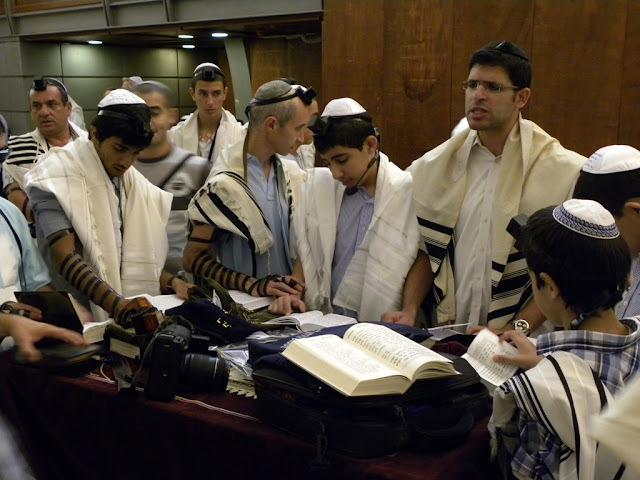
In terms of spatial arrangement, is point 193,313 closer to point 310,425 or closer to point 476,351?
point 310,425

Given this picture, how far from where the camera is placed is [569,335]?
158cm

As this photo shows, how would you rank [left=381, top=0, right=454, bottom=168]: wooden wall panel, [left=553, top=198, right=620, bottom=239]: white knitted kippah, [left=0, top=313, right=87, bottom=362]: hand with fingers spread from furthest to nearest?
[left=381, top=0, right=454, bottom=168]: wooden wall panel → [left=0, top=313, right=87, bottom=362]: hand with fingers spread → [left=553, top=198, right=620, bottom=239]: white knitted kippah

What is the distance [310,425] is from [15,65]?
905cm

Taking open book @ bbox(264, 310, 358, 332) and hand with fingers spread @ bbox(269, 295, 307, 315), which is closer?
open book @ bbox(264, 310, 358, 332)

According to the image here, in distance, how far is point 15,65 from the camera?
9.27 m

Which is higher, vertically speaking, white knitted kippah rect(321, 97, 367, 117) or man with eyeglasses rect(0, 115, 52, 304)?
white knitted kippah rect(321, 97, 367, 117)

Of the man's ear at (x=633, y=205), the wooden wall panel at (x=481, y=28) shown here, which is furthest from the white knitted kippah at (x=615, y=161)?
the wooden wall panel at (x=481, y=28)

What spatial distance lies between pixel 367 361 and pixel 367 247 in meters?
1.14

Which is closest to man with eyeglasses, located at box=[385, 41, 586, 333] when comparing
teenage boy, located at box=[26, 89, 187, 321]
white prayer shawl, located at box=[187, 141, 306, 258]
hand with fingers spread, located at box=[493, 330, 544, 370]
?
hand with fingers spread, located at box=[493, 330, 544, 370]

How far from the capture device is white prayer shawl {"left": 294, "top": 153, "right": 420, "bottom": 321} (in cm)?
274

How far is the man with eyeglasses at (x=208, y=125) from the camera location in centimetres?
498

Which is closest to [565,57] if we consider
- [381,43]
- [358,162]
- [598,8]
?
[598,8]

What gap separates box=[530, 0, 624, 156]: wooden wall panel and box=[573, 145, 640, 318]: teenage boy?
260cm

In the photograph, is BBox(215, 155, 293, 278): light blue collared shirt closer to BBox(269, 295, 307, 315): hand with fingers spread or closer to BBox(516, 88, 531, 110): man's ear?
BBox(269, 295, 307, 315): hand with fingers spread
